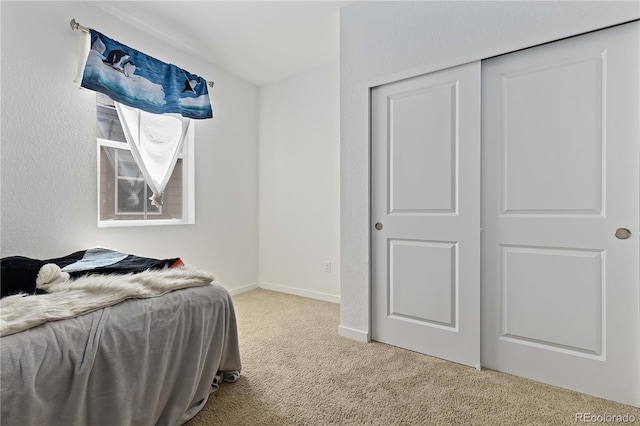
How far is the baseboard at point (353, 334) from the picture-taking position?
2285 mm

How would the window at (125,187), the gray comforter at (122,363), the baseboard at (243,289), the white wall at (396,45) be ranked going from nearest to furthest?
the gray comforter at (122,363) → the white wall at (396,45) → the window at (125,187) → the baseboard at (243,289)

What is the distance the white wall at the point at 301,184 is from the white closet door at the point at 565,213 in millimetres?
1668

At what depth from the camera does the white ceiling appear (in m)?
2.40

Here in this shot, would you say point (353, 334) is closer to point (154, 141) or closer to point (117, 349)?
point (117, 349)

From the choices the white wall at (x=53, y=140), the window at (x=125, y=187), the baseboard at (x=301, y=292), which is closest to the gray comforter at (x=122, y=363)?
the white wall at (x=53, y=140)

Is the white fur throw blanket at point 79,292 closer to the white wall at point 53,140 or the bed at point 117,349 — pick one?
the bed at point 117,349

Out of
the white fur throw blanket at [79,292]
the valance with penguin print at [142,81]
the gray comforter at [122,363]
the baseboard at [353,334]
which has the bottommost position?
the baseboard at [353,334]

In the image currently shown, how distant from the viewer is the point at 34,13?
2.04m

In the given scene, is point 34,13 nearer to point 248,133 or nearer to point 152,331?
point 248,133

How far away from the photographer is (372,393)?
164 cm

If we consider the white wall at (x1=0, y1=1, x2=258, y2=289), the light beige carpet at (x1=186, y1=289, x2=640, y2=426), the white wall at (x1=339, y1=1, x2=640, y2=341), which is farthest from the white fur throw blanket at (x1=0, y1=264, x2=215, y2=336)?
the white wall at (x1=339, y1=1, x2=640, y2=341)

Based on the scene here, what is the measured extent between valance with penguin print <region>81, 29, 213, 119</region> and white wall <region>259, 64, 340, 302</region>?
2.93 feet

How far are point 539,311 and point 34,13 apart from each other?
368cm

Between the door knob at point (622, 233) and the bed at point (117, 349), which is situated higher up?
the door knob at point (622, 233)
